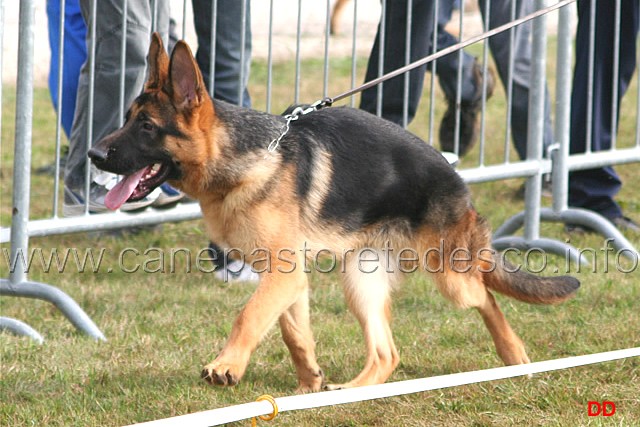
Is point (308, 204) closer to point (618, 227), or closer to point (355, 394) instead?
point (355, 394)

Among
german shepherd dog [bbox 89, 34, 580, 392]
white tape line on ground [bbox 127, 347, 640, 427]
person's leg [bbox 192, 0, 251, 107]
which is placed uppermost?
person's leg [bbox 192, 0, 251, 107]

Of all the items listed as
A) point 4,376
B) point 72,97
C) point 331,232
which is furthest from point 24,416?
point 72,97

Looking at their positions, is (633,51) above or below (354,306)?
above

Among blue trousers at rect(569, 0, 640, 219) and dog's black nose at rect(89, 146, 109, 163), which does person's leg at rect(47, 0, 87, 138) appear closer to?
dog's black nose at rect(89, 146, 109, 163)

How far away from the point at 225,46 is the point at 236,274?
3.88 feet

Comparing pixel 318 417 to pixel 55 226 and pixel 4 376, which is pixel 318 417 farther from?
pixel 55 226

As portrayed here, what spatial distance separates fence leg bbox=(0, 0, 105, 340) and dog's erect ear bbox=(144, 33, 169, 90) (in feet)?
3.87

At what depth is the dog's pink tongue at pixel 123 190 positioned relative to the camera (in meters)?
3.71

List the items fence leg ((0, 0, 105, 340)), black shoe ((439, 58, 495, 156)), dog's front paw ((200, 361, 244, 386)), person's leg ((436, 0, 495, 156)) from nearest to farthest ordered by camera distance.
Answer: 1. dog's front paw ((200, 361, 244, 386))
2. fence leg ((0, 0, 105, 340))
3. person's leg ((436, 0, 495, 156))
4. black shoe ((439, 58, 495, 156))

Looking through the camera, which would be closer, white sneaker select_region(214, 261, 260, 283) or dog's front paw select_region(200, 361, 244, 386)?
dog's front paw select_region(200, 361, 244, 386)

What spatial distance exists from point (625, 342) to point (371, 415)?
1386 millimetres

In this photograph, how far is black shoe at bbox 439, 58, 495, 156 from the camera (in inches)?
294

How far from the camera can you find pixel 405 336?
467 centimetres

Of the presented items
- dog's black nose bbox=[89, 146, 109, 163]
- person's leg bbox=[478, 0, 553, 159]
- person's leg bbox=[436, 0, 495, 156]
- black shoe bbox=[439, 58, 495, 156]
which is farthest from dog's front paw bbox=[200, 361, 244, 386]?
black shoe bbox=[439, 58, 495, 156]
